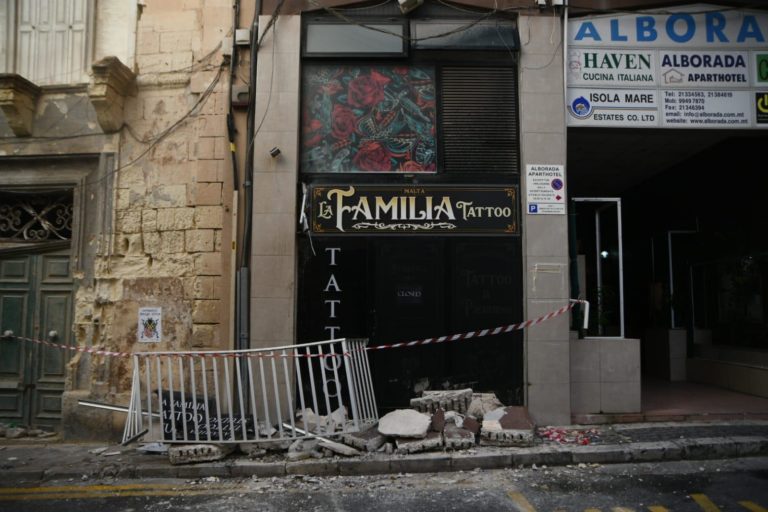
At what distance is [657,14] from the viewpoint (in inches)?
327

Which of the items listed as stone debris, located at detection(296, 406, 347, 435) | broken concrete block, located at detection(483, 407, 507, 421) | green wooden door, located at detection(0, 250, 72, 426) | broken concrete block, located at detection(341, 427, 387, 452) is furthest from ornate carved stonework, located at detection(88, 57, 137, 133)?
broken concrete block, located at detection(483, 407, 507, 421)

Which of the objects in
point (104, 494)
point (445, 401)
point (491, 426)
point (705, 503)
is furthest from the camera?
point (445, 401)

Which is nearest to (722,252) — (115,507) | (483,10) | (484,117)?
(484,117)

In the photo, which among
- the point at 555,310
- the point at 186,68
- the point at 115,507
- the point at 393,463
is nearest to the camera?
the point at 115,507

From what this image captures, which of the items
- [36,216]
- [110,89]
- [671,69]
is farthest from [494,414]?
[36,216]

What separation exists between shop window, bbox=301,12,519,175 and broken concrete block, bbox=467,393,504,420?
10.5 feet

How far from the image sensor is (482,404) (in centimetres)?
739

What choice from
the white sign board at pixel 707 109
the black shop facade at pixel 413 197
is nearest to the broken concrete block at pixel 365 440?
the black shop facade at pixel 413 197

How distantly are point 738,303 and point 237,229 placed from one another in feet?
29.8

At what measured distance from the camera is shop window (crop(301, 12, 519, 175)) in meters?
8.10

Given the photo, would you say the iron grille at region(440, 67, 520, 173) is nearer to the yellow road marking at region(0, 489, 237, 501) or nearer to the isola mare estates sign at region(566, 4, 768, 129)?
the isola mare estates sign at region(566, 4, 768, 129)

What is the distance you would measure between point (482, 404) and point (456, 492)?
6.65 feet

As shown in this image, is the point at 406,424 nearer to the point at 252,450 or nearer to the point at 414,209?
the point at 252,450

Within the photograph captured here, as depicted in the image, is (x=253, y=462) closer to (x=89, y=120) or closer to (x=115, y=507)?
(x=115, y=507)
